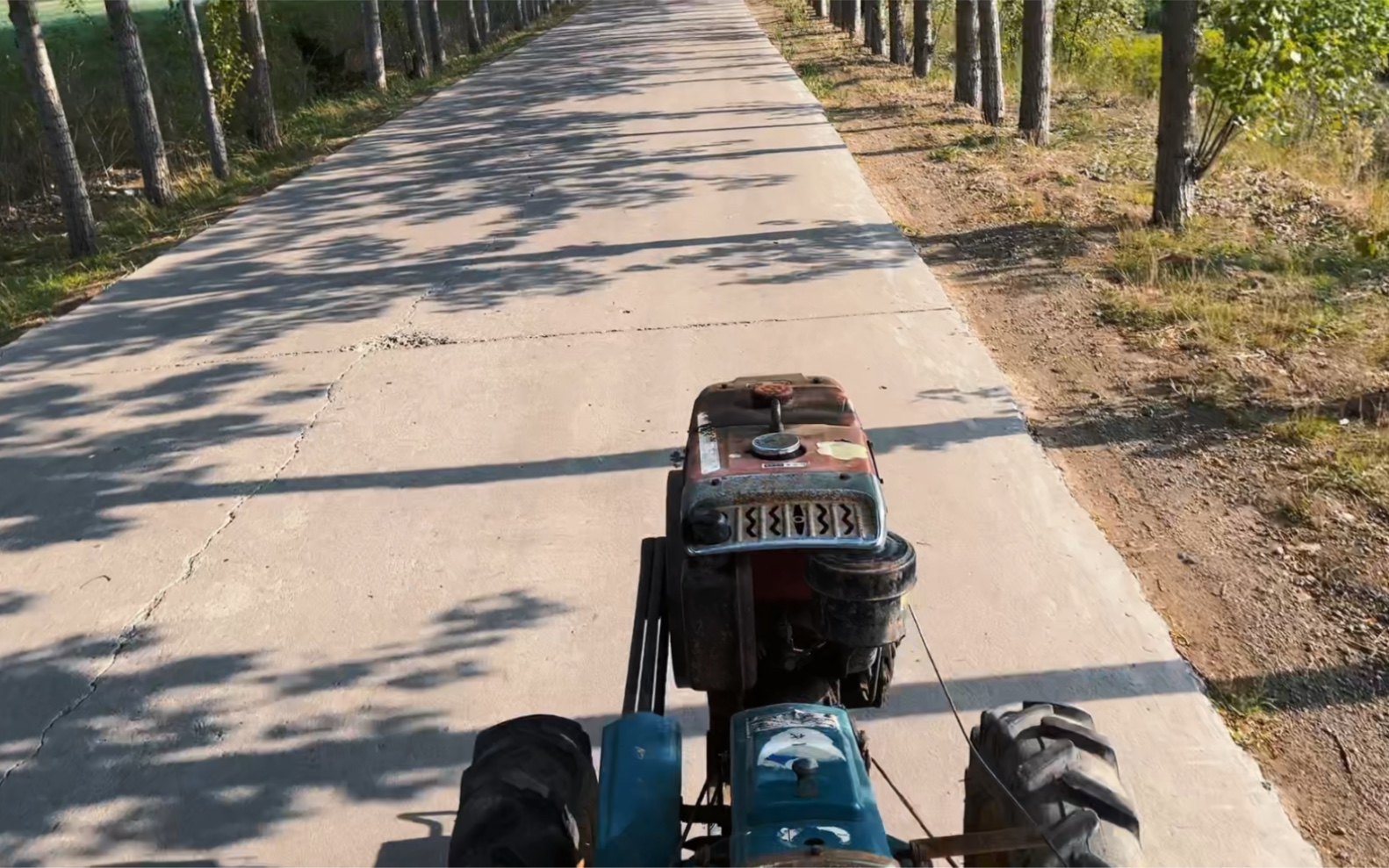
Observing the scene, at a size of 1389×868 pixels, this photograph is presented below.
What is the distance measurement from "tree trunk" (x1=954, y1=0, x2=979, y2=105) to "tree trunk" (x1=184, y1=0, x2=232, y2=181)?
10.1 metres

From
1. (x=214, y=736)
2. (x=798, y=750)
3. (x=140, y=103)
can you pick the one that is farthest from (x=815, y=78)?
(x=798, y=750)

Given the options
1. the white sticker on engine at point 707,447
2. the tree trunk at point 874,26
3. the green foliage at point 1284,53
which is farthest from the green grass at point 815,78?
the white sticker on engine at point 707,447

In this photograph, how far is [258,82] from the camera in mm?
17625

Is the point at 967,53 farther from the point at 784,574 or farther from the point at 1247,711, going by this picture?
the point at 784,574

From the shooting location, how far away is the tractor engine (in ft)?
9.58

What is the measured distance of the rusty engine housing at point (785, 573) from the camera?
2918mm

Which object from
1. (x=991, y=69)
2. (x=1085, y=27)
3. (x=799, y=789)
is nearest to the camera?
(x=799, y=789)

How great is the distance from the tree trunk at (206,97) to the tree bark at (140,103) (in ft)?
3.29

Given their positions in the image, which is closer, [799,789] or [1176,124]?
[799,789]

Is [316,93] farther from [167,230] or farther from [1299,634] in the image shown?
[1299,634]

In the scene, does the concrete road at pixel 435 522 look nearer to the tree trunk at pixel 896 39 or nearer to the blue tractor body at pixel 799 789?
the blue tractor body at pixel 799 789

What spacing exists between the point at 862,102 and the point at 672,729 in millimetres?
16103

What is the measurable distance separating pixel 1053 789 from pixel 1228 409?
13.7 feet

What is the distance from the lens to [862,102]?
17.9 meters
